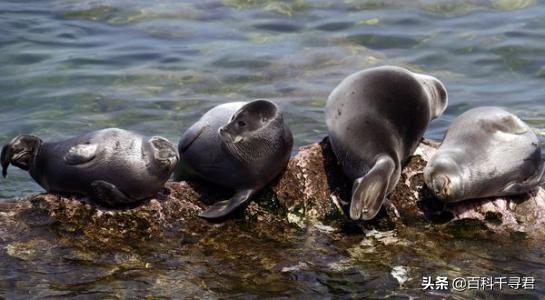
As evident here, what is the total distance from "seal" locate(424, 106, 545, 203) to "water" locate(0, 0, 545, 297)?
43cm

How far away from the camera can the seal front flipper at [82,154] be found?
6.12 meters

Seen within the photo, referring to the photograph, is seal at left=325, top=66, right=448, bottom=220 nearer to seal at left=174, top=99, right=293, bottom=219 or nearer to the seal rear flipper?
seal at left=174, top=99, right=293, bottom=219

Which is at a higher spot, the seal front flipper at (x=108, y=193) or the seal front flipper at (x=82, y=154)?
the seal front flipper at (x=82, y=154)

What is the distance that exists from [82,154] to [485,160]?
2.95 metres

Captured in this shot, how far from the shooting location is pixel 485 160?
6.29 meters

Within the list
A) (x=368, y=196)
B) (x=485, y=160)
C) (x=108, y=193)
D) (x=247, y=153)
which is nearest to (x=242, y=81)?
(x=247, y=153)

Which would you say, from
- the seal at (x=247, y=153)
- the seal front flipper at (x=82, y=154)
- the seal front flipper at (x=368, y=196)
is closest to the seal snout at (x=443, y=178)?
the seal front flipper at (x=368, y=196)

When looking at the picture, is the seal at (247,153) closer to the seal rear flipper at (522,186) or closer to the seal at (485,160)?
the seal at (485,160)

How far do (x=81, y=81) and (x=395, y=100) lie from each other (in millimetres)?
6193

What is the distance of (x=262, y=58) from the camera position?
12.3m

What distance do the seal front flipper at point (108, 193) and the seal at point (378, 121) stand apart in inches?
63.3

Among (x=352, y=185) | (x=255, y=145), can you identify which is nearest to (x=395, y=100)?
(x=352, y=185)

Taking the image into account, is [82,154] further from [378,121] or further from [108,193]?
[378,121]

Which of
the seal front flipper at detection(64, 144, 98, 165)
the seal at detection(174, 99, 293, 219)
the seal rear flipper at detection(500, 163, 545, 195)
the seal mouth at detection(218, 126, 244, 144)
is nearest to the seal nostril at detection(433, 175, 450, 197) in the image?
the seal rear flipper at detection(500, 163, 545, 195)
